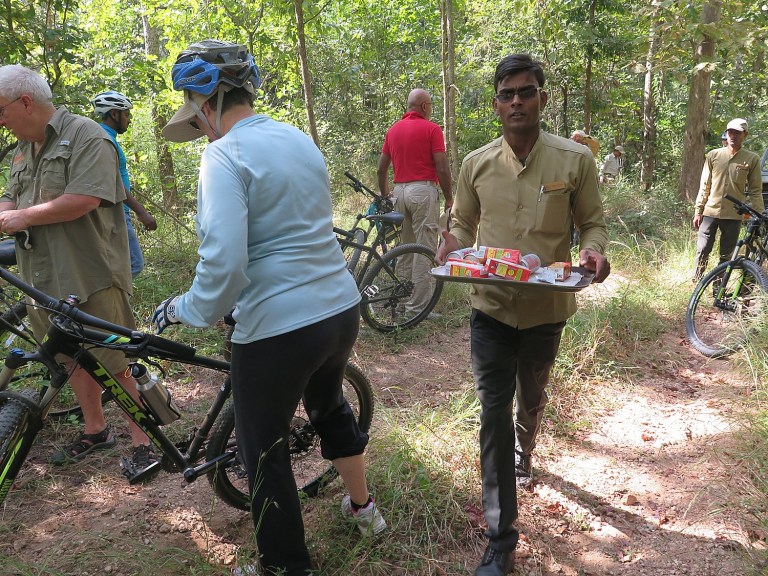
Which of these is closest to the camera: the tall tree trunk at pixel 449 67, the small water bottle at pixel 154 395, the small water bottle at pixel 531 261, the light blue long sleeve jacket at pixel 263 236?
the light blue long sleeve jacket at pixel 263 236

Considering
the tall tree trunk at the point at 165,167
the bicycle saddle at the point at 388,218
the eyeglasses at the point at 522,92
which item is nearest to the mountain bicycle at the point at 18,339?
the eyeglasses at the point at 522,92

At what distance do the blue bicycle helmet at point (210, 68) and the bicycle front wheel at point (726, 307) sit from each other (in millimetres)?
4416

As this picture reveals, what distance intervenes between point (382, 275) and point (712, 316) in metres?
3.22

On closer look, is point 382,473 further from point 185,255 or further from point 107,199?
point 185,255

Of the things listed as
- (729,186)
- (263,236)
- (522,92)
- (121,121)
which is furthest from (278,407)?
(729,186)

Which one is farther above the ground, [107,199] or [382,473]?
[107,199]

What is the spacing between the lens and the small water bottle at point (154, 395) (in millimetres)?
2715

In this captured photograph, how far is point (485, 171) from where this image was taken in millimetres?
2650

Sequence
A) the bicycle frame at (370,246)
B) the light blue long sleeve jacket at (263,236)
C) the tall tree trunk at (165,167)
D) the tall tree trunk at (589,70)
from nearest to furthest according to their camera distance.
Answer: the light blue long sleeve jacket at (263,236) → the bicycle frame at (370,246) → the tall tree trunk at (165,167) → the tall tree trunk at (589,70)

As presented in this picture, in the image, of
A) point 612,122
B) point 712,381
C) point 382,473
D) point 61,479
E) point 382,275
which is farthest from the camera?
point 612,122

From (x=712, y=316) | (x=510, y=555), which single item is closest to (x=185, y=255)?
(x=510, y=555)

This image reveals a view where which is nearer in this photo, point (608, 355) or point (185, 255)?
point (608, 355)

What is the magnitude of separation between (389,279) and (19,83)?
3376mm

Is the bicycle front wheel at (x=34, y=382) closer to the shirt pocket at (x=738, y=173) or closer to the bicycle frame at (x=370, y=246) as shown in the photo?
the bicycle frame at (x=370, y=246)
